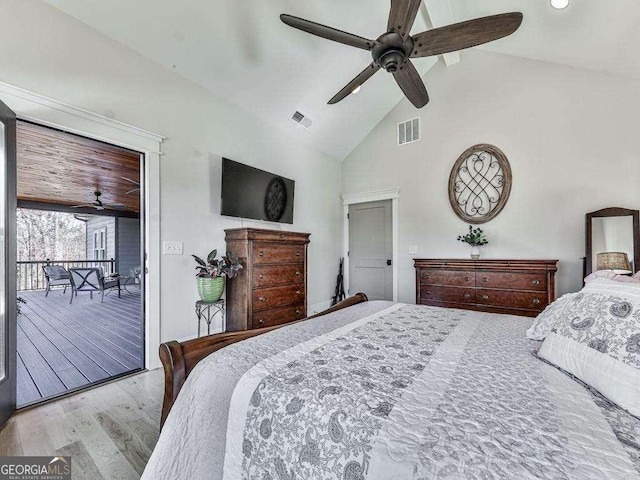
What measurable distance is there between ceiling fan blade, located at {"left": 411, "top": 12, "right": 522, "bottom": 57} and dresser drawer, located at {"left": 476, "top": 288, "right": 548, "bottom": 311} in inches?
100

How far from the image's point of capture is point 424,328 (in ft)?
5.34

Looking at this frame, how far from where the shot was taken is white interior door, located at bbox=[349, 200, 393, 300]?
4.76 metres

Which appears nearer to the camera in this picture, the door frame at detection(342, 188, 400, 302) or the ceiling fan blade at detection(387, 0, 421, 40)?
the ceiling fan blade at detection(387, 0, 421, 40)

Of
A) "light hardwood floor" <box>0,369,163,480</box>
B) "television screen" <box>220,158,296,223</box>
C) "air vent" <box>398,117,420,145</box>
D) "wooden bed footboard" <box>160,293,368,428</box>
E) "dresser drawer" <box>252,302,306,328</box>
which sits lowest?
"light hardwood floor" <box>0,369,163,480</box>

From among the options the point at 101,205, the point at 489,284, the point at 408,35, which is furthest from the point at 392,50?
the point at 101,205

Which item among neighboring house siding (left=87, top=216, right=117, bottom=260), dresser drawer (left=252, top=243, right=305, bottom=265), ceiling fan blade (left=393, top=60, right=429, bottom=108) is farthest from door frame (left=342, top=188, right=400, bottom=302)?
neighboring house siding (left=87, top=216, right=117, bottom=260)

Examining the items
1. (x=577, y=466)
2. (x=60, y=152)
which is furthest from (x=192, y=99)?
(x=577, y=466)

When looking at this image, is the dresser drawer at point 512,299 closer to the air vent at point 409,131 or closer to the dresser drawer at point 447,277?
the dresser drawer at point 447,277

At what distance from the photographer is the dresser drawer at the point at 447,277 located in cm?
350

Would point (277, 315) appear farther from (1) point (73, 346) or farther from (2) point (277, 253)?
(1) point (73, 346)

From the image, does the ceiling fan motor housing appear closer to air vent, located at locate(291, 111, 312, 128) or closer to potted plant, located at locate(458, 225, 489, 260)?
air vent, located at locate(291, 111, 312, 128)

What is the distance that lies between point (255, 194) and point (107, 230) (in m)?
8.31

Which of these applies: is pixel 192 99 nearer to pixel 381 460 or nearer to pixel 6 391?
pixel 6 391

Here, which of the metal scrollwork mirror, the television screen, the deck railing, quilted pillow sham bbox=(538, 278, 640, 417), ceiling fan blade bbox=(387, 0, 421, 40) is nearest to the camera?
Answer: quilted pillow sham bbox=(538, 278, 640, 417)
